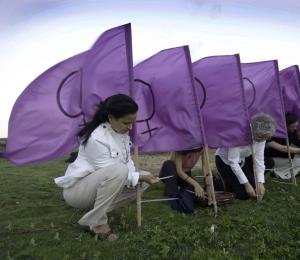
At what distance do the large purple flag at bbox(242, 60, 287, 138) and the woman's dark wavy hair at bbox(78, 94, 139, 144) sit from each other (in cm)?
320

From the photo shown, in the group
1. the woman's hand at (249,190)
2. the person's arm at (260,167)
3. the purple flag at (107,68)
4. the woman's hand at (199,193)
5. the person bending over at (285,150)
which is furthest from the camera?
the person bending over at (285,150)

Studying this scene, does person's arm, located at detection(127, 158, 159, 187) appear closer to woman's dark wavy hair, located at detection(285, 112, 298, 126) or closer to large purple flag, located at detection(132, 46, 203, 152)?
large purple flag, located at detection(132, 46, 203, 152)

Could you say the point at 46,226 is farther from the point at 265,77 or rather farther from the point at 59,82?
the point at 265,77

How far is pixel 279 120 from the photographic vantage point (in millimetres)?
7172

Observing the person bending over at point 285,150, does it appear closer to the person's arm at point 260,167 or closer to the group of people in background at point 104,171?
the person's arm at point 260,167

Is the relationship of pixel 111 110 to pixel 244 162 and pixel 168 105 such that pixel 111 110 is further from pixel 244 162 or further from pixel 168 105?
pixel 244 162

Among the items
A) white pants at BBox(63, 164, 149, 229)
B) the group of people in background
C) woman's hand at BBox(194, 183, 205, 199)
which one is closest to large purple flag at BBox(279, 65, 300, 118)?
woman's hand at BBox(194, 183, 205, 199)

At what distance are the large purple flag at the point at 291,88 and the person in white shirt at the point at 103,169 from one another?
429cm

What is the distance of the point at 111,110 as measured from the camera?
4422 mm

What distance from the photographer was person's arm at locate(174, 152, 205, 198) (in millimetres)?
5438


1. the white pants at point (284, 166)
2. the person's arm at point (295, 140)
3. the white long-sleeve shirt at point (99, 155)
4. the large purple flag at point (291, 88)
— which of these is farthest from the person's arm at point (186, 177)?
the person's arm at point (295, 140)

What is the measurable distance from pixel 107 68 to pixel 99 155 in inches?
47.3

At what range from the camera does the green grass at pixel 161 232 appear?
156 inches

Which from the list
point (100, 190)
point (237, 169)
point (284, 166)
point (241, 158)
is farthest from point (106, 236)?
point (284, 166)
